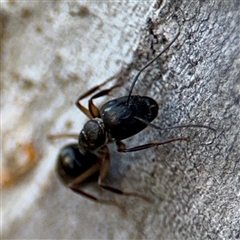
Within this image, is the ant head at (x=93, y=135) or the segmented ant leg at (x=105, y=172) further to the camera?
the ant head at (x=93, y=135)

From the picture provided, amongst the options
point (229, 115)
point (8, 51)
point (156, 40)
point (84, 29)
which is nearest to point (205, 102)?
point (229, 115)

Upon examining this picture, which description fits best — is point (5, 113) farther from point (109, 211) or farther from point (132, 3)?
point (132, 3)

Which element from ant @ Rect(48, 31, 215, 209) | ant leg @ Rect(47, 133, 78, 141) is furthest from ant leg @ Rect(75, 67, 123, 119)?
ant leg @ Rect(47, 133, 78, 141)

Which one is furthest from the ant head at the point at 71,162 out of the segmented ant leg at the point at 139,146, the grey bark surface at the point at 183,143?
the segmented ant leg at the point at 139,146

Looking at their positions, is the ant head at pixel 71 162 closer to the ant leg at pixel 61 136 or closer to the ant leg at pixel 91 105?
the ant leg at pixel 61 136

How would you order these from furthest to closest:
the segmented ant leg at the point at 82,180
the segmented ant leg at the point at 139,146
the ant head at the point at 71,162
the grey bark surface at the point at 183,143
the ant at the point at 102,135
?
the ant head at the point at 71,162 → the segmented ant leg at the point at 82,180 → the ant at the point at 102,135 → the segmented ant leg at the point at 139,146 → the grey bark surface at the point at 183,143

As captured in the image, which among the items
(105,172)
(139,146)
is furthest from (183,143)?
(105,172)

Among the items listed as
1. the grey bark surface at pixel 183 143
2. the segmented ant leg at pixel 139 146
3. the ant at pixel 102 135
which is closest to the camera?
the grey bark surface at pixel 183 143

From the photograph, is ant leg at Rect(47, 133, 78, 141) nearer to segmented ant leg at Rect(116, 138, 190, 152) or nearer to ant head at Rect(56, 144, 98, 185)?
ant head at Rect(56, 144, 98, 185)

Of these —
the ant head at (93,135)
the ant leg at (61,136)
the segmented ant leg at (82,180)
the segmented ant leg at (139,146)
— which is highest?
the ant leg at (61,136)
